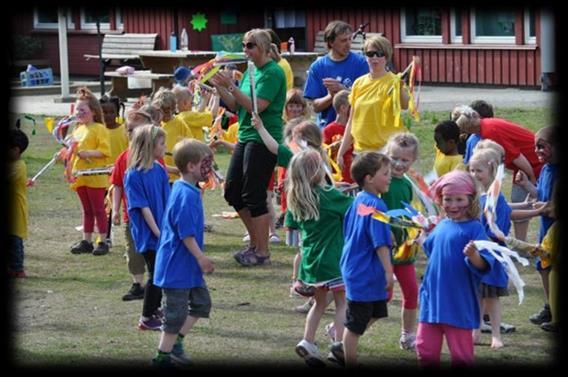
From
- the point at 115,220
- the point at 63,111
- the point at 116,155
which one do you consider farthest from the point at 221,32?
the point at 115,220

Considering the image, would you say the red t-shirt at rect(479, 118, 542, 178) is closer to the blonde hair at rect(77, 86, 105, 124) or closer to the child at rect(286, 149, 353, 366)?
the child at rect(286, 149, 353, 366)

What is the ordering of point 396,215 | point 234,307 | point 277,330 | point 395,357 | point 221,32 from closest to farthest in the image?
point 396,215, point 395,357, point 277,330, point 234,307, point 221,32

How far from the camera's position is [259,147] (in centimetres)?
850

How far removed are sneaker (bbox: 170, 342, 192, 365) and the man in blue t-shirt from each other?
347 centimetres

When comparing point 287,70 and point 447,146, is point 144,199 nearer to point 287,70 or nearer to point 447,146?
point 447,146

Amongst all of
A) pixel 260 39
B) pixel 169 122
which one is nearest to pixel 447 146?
pixel 260 39

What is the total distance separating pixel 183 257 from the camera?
5.96 metres

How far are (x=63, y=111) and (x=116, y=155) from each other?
38.3 feet

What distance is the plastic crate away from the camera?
25.8 m

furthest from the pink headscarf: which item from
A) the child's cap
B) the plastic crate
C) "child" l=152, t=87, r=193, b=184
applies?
the plastic crate

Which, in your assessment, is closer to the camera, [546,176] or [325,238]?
[325,238]

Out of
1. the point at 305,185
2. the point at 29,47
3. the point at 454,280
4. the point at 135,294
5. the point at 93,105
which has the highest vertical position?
the point at 29,47

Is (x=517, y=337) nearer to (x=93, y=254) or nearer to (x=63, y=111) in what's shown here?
(x=93, y=254)

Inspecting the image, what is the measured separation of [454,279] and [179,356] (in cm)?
175
